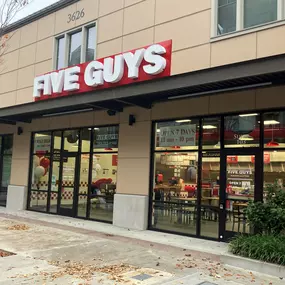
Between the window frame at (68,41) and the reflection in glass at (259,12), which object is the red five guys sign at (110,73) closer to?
the window frame at (68,41)

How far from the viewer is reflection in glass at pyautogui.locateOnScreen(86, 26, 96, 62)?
42.6 ft

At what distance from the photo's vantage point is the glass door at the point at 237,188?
9.02 meters

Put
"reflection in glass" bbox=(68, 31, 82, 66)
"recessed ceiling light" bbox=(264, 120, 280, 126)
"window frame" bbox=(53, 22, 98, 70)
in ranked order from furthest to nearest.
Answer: "reflection in glass" bbox=(68, 31, 82, 66)
"window frame" bbox=(53, 22, 98, 70)
"recessed ceiling light" bbox=(264, 120, 280, 126)

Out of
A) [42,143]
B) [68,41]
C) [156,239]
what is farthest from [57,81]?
[156,239]

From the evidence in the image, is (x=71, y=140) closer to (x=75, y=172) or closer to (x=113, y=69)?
(x=75, y=172)

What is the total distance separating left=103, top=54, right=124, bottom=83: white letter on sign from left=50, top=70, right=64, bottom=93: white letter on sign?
2069 millimetres

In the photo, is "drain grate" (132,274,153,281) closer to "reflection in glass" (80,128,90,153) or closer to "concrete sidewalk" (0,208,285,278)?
"concrete sidewalk" (0,208,285,278)

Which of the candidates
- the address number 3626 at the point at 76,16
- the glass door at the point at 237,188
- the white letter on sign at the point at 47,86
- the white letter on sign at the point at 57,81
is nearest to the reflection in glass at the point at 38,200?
the white letter on sign at the point at 47,86

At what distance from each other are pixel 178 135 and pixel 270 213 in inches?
154

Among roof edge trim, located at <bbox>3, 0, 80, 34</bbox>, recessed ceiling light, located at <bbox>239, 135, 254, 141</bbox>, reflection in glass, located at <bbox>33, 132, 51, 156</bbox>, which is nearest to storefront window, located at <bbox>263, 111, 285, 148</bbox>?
recessed ceiling light, located at <bbox>239, 135, 254, 141</bbox>

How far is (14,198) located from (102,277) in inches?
421

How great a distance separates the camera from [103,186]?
12609mm

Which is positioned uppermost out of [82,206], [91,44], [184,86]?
[91,44]

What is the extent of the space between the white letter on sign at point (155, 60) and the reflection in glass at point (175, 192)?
8.24 feet
